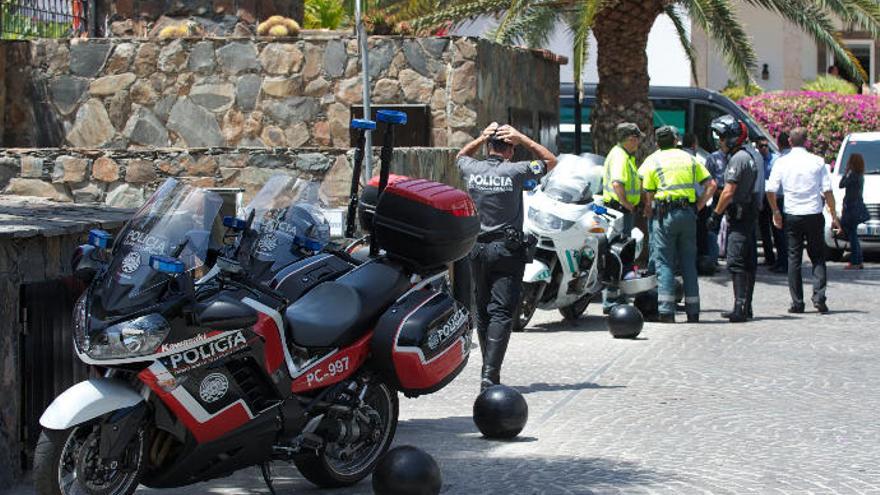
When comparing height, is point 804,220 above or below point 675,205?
below

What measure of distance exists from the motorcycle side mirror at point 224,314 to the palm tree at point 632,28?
11.6 metres

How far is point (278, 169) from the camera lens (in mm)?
12852

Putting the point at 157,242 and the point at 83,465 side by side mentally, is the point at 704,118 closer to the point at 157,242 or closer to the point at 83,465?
the point at 157,242

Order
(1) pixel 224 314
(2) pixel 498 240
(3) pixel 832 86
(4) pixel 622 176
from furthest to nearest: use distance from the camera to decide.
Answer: (3) pixel 832 86, (4) pixel 622 176, (2) pixel 498 240, (1) pixel 224 314

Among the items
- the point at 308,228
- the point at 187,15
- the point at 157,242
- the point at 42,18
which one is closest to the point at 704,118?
the point at 187,15

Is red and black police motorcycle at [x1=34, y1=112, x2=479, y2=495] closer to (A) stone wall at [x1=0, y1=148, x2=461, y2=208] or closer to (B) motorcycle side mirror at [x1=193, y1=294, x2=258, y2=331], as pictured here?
(B) motorcycle side mirror at [x1=193, y1=294, x2=258, y2=331]

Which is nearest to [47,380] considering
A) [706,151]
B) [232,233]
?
[232,233]

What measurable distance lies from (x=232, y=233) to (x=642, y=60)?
1191 cm

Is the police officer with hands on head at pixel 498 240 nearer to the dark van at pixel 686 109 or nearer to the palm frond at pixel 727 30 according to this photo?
the palm frond at pixel 727 30

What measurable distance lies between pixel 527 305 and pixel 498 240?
3.69m

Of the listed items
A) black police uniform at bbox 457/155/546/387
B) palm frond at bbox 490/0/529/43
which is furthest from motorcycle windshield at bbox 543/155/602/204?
palm frond at bbox 490/0/529/43

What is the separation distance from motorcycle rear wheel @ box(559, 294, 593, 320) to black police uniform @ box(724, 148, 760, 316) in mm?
1446

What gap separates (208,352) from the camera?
21.5 feet

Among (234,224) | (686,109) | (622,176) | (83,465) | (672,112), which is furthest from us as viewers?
(672,112)
